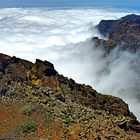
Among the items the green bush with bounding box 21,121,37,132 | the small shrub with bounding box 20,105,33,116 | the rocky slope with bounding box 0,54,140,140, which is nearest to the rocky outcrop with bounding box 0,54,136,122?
the rocky slope with bounding box 0,54,140,140

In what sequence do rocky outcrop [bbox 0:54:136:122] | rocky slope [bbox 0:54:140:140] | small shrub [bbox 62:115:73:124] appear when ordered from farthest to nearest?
rocky outcrop [bbox 0:54:136:122] < small shrub [bbox 62:115:73:124] < rocky slope [bbox 0:54:140:140]

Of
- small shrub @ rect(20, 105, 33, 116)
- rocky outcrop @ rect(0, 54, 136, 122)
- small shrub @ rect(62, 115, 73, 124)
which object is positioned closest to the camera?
small shrub @ rect(62, 115, 73, 124)

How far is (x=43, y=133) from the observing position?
28.9 m

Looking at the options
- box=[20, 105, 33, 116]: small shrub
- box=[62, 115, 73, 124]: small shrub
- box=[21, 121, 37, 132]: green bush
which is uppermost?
box=[20, 105, 33, 116]: small shrub

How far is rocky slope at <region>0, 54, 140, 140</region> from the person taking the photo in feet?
95.1

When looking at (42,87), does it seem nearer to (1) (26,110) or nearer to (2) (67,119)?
(1) (26,110)

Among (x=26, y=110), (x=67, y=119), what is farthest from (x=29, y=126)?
(x=67, y=119)

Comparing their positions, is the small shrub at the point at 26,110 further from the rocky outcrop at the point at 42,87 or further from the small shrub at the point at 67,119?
the rocky outcrop at the point at 42,87

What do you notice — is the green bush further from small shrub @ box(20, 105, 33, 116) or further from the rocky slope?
small shrub @ box(20, 105, 33, 116)

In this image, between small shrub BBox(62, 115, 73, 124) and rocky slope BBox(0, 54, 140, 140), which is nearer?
rocky slope BBox(0, 54, 140, 140)

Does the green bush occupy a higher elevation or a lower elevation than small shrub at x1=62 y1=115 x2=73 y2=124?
lower

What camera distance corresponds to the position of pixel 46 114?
30.9 metres

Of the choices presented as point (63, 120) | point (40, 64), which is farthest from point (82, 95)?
point (63, 120)

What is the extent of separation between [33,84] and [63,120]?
30.1 feet
